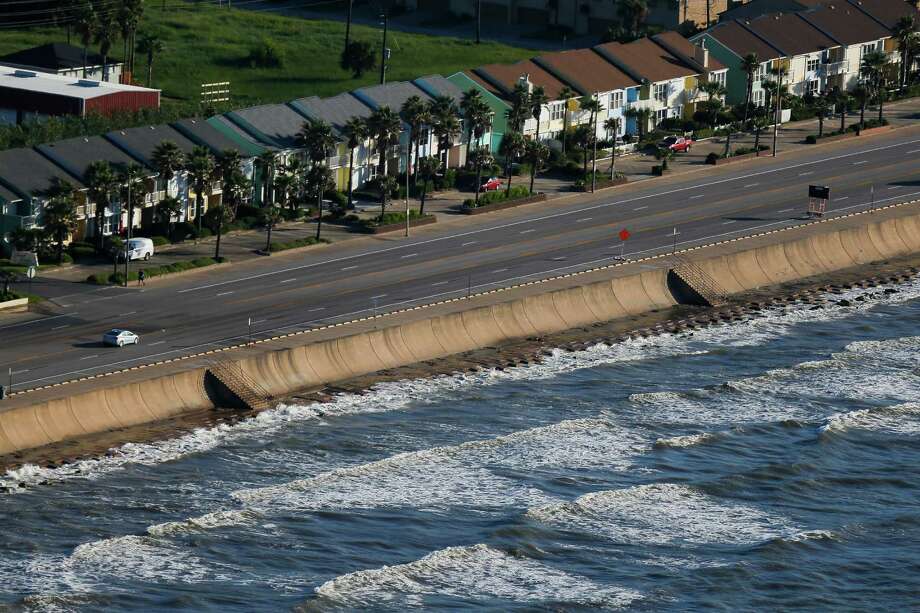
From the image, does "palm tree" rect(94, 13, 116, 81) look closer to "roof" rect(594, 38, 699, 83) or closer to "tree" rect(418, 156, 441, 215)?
"tree" rect(418, 156, 441, 215)

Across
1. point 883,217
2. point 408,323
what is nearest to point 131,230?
point 408,323

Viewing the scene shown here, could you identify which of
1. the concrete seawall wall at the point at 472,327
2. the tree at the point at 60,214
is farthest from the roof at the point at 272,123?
the concrete seawall wall at the point at 472,327

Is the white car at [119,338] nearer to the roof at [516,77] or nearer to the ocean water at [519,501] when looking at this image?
the ocean water at [519,501]

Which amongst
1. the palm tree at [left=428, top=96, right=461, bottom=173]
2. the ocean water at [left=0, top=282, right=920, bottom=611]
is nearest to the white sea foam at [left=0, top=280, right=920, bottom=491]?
the ocean water at [left=0, top=282, right=920, bottom=611]

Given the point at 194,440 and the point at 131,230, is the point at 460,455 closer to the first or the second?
the point at 194,440

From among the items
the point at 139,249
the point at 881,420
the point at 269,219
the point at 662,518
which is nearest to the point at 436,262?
the point at 269,219

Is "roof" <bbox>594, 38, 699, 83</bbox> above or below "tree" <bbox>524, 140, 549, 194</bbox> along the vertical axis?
above
